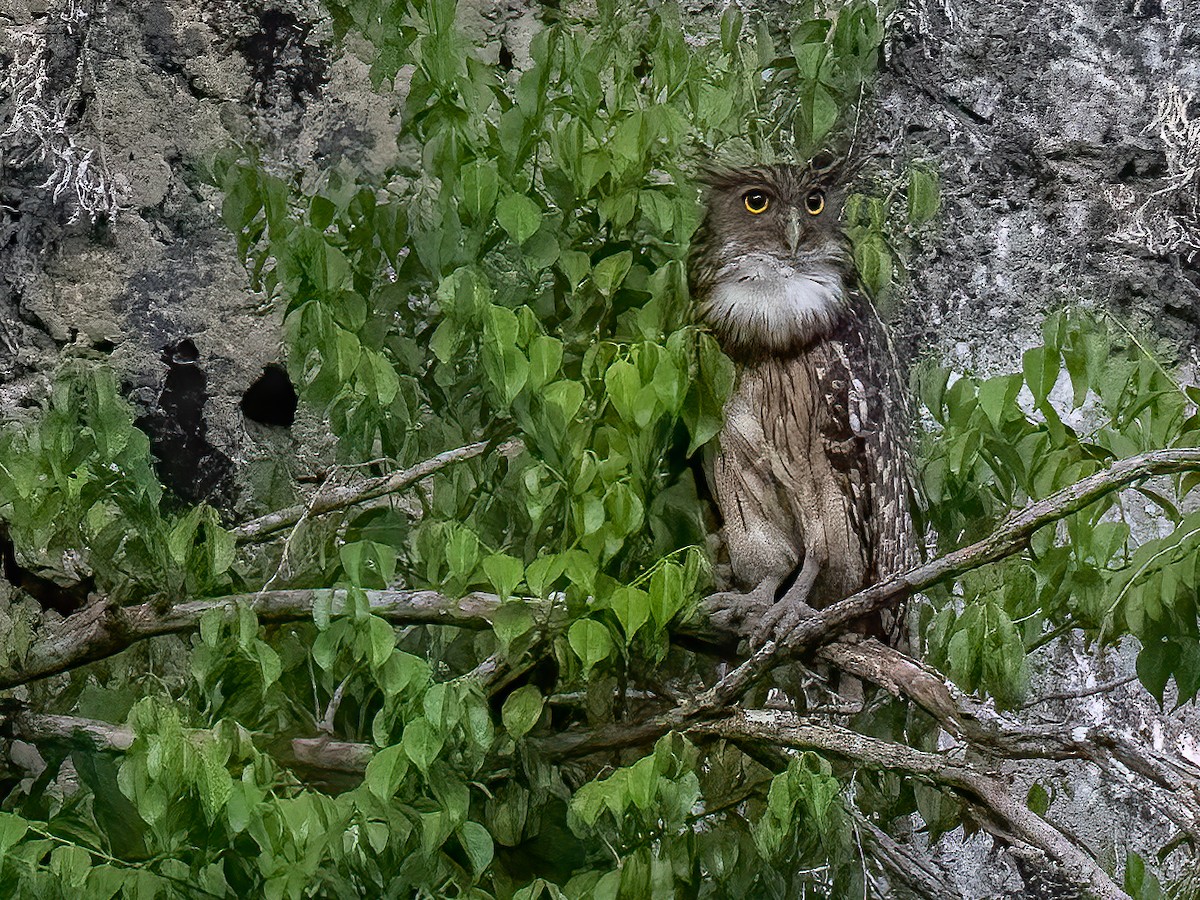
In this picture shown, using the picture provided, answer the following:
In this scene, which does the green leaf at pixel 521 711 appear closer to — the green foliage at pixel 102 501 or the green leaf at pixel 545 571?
the green leaf at pixel 545 571

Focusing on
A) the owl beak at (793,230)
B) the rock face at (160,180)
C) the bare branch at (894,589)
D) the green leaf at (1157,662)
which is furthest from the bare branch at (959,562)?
the rock face at (160,180)

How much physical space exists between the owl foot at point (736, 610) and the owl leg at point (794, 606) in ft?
0.04

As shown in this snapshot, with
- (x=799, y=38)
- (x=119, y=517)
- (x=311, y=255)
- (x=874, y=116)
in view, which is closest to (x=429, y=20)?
(x=311, y=255)

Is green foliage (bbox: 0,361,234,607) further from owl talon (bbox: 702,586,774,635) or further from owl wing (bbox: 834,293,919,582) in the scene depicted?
owl wing (bbox: 834,293,919,582)

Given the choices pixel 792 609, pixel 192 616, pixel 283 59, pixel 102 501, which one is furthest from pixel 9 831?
pixel 283 59

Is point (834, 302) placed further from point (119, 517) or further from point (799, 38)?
point (119, 517)

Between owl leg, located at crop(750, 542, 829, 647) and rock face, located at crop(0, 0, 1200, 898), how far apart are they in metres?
0.35

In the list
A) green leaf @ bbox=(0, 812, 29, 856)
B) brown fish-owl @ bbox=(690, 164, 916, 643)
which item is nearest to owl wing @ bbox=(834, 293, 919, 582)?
brown fish-owl @ bbox=(690, 164, 916, 643)

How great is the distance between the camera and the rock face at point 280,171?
1601 mm

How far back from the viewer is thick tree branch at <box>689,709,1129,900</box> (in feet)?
3.40

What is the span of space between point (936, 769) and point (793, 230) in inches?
23.3

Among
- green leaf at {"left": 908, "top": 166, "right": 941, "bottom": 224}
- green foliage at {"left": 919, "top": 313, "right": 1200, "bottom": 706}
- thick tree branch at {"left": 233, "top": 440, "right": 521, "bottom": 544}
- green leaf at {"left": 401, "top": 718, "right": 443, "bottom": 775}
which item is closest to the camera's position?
green leaf at {"left": 401, "top": 718, "right": 443, "bottom": 775}

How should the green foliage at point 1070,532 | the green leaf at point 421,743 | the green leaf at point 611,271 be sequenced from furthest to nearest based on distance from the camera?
the green leaf at point 611,271, the green foliage at point 1070,532, the green leaf at point 421,743

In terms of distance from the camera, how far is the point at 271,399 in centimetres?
165
